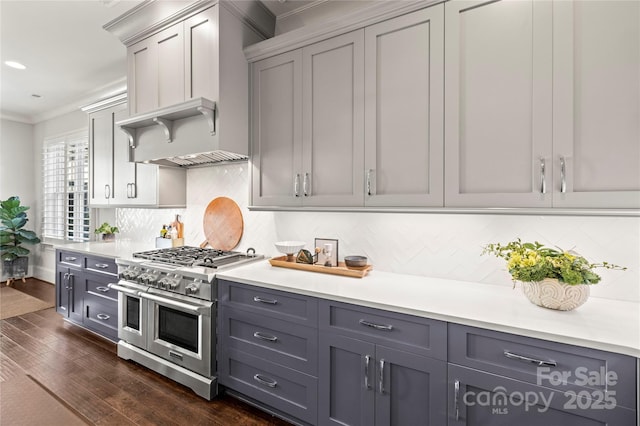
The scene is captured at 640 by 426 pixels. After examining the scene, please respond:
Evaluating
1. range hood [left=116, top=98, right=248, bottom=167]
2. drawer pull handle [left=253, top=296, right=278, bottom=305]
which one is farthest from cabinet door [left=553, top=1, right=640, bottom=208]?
range hood [left=116, top=98, right=248, bottom=167]

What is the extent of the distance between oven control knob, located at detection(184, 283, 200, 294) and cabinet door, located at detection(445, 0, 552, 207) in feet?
5.86

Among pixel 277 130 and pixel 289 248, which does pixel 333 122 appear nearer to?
pixel 277 130

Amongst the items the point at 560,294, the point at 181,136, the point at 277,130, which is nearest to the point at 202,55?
the point at 181,136

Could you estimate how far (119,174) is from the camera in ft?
11.2

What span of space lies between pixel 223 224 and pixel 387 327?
202 cm

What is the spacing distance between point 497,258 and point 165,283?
2.38m

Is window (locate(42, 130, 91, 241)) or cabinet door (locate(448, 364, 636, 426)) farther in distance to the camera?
window (locate(42, 130, 91, 241))

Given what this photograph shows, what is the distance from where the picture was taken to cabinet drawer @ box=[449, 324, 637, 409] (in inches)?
44.4

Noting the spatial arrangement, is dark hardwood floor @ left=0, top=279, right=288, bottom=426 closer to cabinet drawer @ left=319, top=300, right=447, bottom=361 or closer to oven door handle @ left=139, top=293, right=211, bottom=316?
oven door handle @ left=139, top=293, right=211, bottom=316

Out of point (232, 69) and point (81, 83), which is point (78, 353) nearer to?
point (232, 69)

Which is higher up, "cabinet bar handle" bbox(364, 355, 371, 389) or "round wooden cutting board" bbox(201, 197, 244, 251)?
"round wooden cutting board" bbox(201, 197, 244, 251)

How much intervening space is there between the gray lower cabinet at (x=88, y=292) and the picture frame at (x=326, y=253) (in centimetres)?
205

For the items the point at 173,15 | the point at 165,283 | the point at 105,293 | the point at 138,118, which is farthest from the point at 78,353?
the point at 173,15

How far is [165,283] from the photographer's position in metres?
2.36
